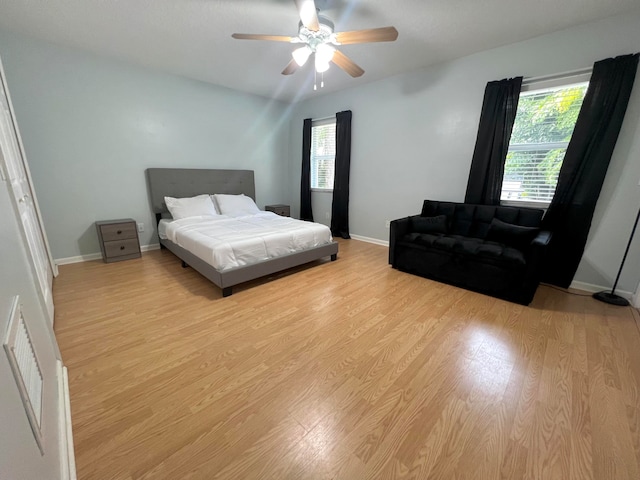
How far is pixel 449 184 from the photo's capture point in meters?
3.37

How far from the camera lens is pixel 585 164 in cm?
238

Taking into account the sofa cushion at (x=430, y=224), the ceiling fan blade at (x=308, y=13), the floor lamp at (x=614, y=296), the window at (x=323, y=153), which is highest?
the ceiling fan blade at (x=308, y=13)

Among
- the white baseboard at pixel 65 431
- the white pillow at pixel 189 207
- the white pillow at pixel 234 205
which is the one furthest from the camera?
the white pillow at pixel 234 205

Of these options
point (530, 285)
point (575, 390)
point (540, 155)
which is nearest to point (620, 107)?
point (540, 155)

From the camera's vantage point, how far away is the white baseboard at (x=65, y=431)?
0.94 metres

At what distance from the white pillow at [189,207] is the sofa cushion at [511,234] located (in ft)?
12.1

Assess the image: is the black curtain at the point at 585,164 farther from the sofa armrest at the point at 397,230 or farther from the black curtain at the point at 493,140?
the sofa armrest at the point at 397,230

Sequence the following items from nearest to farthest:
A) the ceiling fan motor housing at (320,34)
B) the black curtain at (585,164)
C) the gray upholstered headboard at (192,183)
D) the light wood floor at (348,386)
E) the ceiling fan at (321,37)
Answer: the light wood floor at (348,386) → the ceiling fan at (321,37) → the ceiling fan motor housing at (320,34) → the black curtain at (585,164) → the gray upholstered headboard at (192,183)

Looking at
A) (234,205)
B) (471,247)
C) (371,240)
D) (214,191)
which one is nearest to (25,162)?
(214,191)

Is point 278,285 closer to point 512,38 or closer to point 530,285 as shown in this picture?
point 530,285

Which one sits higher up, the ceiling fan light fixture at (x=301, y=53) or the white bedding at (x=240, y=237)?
the ceiling fan light fixture at (x=301, y=53)

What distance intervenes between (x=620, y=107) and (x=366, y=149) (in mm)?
2718

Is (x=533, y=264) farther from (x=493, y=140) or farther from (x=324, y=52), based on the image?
(x=324, y=52)

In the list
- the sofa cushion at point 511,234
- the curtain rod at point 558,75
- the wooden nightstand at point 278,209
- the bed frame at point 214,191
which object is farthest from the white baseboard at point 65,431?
the curtain rod at point 558,75
